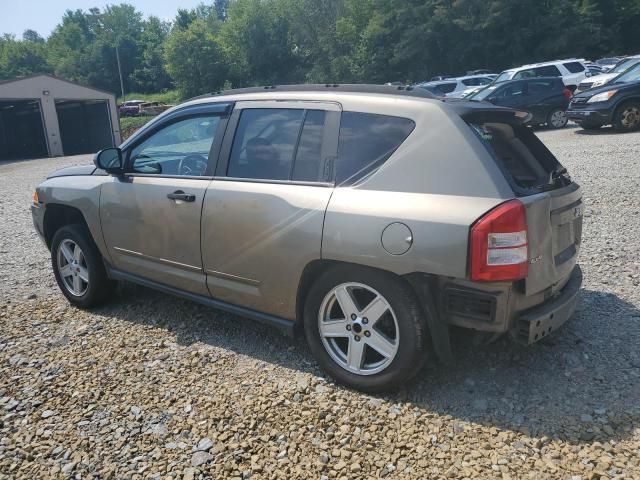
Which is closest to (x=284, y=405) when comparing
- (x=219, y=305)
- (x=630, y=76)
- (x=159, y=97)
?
(x=219, y=305)

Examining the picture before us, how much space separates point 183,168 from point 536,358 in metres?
2.85

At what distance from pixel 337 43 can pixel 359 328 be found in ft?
213

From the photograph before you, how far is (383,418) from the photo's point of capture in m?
2.88

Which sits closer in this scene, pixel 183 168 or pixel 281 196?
pixel 281 196

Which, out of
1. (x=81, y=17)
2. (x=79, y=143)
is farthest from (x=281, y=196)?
(x=81, y=17)

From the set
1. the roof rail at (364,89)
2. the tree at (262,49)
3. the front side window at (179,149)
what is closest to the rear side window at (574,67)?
the roof rail at (364,89)

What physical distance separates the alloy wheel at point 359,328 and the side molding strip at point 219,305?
28cm

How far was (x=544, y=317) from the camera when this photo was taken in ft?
9.11

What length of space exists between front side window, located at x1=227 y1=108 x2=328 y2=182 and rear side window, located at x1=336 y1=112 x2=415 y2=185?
0.51 ft

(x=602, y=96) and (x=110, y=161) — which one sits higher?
(x=602, y=96)

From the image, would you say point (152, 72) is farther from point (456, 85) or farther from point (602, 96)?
point (602, 96)

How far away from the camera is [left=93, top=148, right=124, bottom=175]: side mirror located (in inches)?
164

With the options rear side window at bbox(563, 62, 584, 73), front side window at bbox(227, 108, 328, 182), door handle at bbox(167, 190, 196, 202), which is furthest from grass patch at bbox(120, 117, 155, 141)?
front side window at bbox(227, 108, 328, 182)

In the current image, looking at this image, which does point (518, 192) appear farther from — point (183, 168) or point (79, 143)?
point (79, 143)
